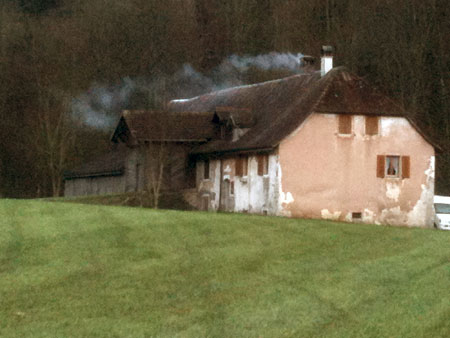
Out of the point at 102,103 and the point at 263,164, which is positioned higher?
the point at 102,103

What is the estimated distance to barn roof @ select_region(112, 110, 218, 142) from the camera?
1986 inches

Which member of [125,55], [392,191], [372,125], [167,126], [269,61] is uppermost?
[125,55]

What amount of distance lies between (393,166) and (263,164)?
5.85 metres

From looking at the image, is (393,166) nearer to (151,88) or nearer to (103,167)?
(103,167)

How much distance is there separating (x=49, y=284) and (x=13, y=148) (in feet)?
167

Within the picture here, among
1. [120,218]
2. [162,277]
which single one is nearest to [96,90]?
[120,218]

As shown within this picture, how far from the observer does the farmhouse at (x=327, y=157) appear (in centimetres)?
4191

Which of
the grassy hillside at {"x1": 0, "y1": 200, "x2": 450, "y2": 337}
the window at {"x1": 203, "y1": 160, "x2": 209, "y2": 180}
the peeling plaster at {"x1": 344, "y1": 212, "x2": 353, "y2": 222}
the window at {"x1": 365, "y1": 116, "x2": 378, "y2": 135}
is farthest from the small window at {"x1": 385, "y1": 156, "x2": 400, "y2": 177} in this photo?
the grassy hillside at {"x1": 0, "y1": 200, "x2": 450, "y2": 337}

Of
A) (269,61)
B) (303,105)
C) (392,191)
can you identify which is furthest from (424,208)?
(269,61)

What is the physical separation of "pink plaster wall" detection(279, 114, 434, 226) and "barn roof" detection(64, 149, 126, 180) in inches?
609

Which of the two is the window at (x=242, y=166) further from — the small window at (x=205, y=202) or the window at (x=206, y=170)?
the window at (x=206, y=170)

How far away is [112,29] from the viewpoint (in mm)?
67875

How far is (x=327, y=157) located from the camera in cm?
4250

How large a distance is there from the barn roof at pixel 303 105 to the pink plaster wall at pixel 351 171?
0.46 meters
